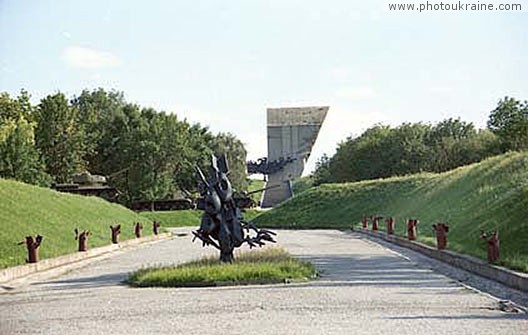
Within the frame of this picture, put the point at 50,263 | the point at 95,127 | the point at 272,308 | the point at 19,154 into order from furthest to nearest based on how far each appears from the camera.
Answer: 1. the point at 95,127
2. the point at 19,154
3. the point at 50,263
4. the point at 272,308

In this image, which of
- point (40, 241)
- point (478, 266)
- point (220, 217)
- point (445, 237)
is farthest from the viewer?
point (445, 237)

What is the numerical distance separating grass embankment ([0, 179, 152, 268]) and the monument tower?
40165mm

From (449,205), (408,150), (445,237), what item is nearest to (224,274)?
(445,237)

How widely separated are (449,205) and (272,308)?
905 inches

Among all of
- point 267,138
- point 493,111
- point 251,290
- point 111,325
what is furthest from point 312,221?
point 111,325

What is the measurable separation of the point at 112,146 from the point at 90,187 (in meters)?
13.1

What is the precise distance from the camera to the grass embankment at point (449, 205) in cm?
1995

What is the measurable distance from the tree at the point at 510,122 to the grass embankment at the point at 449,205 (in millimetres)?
5658

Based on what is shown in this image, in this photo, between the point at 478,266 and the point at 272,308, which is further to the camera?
the point at 478,266

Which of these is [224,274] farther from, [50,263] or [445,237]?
[445,237]

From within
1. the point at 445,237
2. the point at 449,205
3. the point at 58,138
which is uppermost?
the point at 58,138

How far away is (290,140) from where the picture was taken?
265 feet

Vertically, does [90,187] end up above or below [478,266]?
above

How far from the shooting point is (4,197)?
92.6 feet
